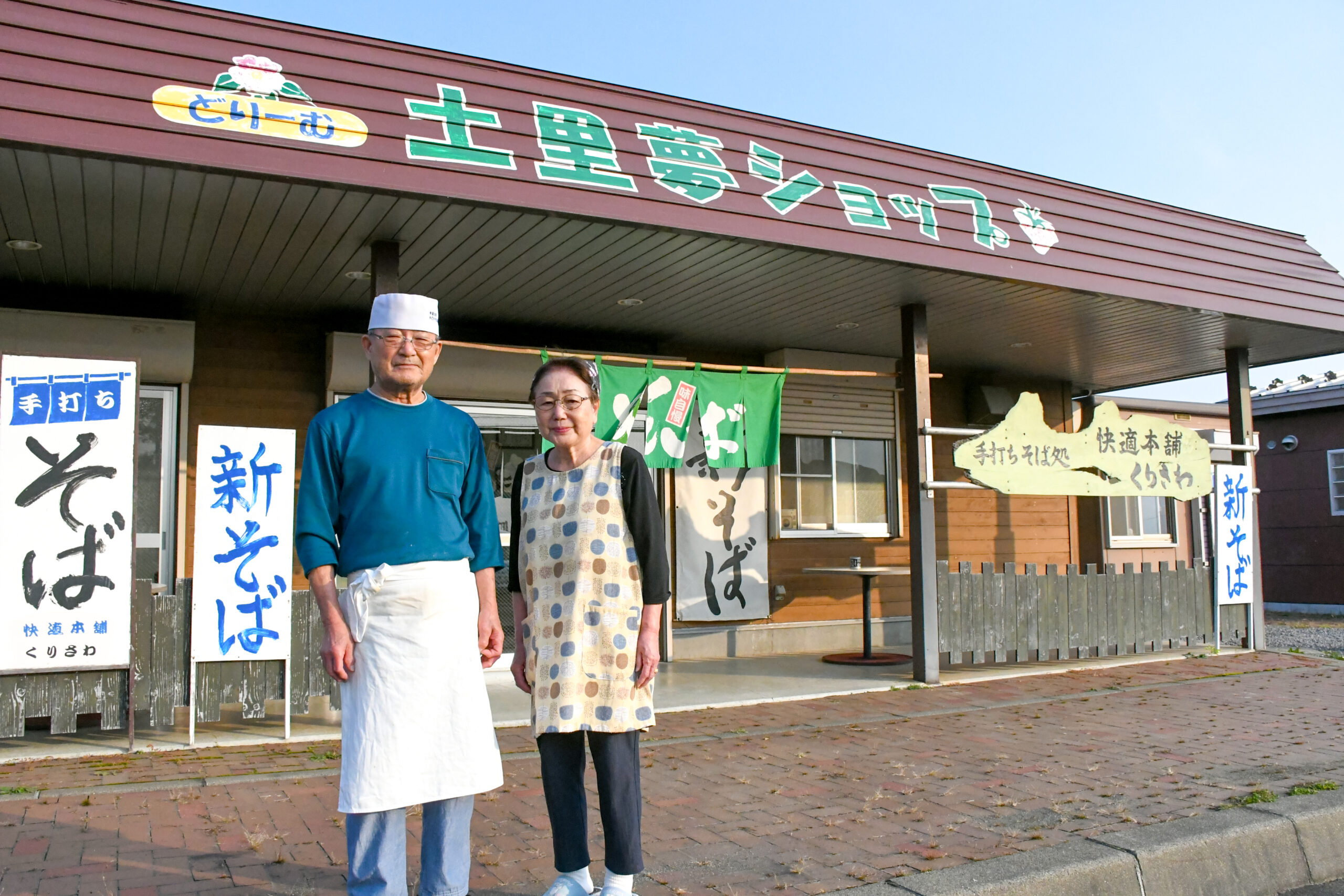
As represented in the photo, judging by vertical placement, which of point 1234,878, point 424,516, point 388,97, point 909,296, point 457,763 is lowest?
point 1234,878

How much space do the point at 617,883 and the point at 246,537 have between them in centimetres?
403

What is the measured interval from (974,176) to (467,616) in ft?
21.1

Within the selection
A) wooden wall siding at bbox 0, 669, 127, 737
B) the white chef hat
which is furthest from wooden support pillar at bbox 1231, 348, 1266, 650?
wooden wall siding at bbox 0, 669, 127, 737

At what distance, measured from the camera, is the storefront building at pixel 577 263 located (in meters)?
5.27

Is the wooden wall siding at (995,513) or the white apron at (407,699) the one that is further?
the wooden wall siding at (995,513)

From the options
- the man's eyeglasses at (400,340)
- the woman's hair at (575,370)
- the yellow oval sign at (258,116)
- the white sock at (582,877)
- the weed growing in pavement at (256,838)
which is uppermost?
the yellow oval sign at (258,116)

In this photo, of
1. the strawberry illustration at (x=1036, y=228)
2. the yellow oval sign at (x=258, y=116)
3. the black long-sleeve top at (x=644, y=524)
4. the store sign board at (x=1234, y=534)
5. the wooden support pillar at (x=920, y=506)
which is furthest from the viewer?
the store sign board at (x=1234, y=534)

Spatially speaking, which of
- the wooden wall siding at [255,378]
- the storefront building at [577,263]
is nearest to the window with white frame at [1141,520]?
the storefront building at [577,263]

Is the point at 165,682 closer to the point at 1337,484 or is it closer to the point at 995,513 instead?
the point at 995,513

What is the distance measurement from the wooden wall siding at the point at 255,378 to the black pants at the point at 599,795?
5.59 metres

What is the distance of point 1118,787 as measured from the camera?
16.5ft

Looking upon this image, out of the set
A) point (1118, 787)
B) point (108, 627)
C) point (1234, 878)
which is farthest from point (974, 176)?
point (108, 627)

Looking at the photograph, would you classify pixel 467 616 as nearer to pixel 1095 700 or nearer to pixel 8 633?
pixel 8 633

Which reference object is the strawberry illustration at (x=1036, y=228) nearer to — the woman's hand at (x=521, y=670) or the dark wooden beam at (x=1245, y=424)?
the dark wooden beam at (x=1245, y=424)
